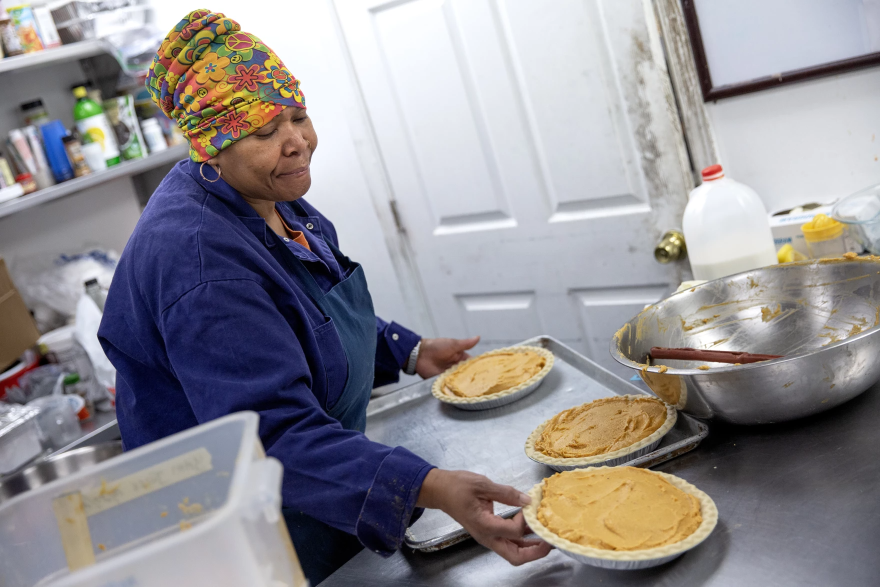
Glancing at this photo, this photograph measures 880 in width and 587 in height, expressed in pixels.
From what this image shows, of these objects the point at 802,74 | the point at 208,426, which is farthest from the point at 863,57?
the point at 208,426

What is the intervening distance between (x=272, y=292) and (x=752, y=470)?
76 centimetres

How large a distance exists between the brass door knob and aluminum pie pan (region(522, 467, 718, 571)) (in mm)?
1235

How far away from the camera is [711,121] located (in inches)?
81.8

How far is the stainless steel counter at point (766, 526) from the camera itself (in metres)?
0.89

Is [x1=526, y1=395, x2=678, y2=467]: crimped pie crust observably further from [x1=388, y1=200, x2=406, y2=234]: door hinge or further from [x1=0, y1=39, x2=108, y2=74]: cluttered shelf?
[x1=0, y1=39, x2=108, y2=74]: cluttered shelf

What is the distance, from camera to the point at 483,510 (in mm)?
1002

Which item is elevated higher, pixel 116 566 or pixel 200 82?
pixel 200 82

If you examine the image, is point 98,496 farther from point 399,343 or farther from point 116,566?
point 399,343

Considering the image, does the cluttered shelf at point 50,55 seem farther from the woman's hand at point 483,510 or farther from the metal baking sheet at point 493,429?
the woman's hand at point 483,510

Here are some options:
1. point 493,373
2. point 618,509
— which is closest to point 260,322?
point 618,509

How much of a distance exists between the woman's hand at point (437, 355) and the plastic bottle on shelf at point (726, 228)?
1.93 ft


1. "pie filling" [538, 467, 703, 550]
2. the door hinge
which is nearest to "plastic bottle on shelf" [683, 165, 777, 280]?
"pie filling" [538, 467, 703, 550]

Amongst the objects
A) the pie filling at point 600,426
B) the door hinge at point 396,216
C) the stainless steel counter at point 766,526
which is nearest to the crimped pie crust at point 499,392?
the pie filling at point 600,426

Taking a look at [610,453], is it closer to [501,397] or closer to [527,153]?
[501,397]
